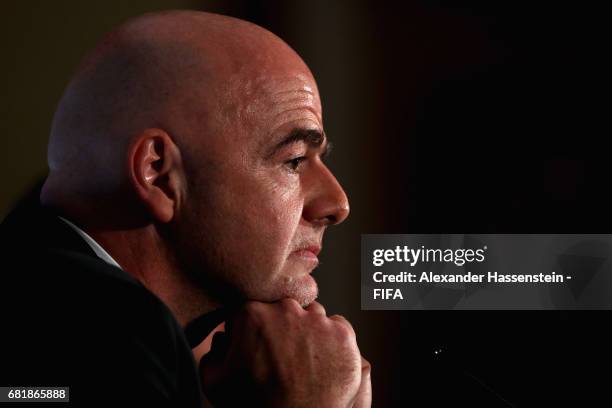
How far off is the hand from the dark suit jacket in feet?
0.46

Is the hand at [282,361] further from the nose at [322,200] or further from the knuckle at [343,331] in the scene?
the nose at [322,200]

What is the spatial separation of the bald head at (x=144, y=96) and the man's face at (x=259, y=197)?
1 centimetres

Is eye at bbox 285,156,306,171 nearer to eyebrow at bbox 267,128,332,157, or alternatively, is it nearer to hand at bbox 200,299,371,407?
eyebrow at bbox 267,128,332,157

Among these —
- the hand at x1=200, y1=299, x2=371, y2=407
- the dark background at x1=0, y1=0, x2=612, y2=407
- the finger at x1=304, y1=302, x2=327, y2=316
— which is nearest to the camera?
the hand at x1=200, y1=299, x2=371, y2=407

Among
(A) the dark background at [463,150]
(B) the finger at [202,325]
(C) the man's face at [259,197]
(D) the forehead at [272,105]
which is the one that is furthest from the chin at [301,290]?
(A) the dark background at [463,150]

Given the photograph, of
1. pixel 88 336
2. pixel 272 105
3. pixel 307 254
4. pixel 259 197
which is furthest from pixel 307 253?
pixel 88 336

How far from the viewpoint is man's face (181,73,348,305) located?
3.26 ft

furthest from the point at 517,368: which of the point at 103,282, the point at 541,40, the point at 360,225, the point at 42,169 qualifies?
the point at 103,282

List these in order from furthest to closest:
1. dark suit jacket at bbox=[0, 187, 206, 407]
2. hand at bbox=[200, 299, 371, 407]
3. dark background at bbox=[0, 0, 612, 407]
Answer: dark background at bbox=[0, 0, 612, 407] → hand at bbox=[200, 299, 371, 407] → dark suit jacket at bbox=[0, 187, 206, 407]

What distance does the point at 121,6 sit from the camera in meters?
1.58

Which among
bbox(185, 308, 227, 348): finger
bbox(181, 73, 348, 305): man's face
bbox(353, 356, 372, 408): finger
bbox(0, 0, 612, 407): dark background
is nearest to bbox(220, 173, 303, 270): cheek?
bbox(181, 73, 348, 305): man's face

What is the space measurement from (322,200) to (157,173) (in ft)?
0.78

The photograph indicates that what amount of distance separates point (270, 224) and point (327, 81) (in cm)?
101

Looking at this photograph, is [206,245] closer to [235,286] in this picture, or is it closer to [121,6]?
[235,286]
